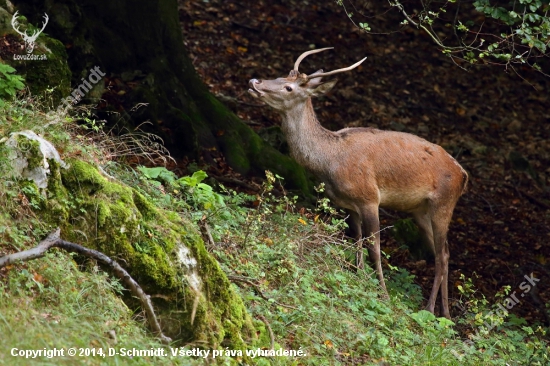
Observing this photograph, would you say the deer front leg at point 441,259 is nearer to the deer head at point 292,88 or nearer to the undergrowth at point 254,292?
the undergrowth at point 254,292

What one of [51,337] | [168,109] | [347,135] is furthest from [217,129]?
[51,337]

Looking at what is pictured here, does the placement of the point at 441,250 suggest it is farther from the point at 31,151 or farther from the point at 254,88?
the point at 31,151

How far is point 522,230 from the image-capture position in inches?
508

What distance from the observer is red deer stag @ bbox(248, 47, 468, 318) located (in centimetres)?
980

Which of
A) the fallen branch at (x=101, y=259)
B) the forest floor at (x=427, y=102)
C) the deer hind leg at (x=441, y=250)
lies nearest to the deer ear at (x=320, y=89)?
the deer hind leg at (x=441, y=250)

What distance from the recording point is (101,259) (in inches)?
217

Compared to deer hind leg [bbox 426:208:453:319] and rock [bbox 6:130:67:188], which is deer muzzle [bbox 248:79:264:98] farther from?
rock [bbox 6:130:67:188]

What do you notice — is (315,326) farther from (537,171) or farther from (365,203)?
(537,171)

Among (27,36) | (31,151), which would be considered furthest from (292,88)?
(31,151)

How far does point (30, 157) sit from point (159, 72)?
17.6 ft

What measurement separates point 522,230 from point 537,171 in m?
1.99

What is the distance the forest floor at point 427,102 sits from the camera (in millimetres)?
12555

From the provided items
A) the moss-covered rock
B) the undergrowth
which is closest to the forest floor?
the undergrowth

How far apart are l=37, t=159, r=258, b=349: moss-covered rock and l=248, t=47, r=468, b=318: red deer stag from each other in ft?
11.8
